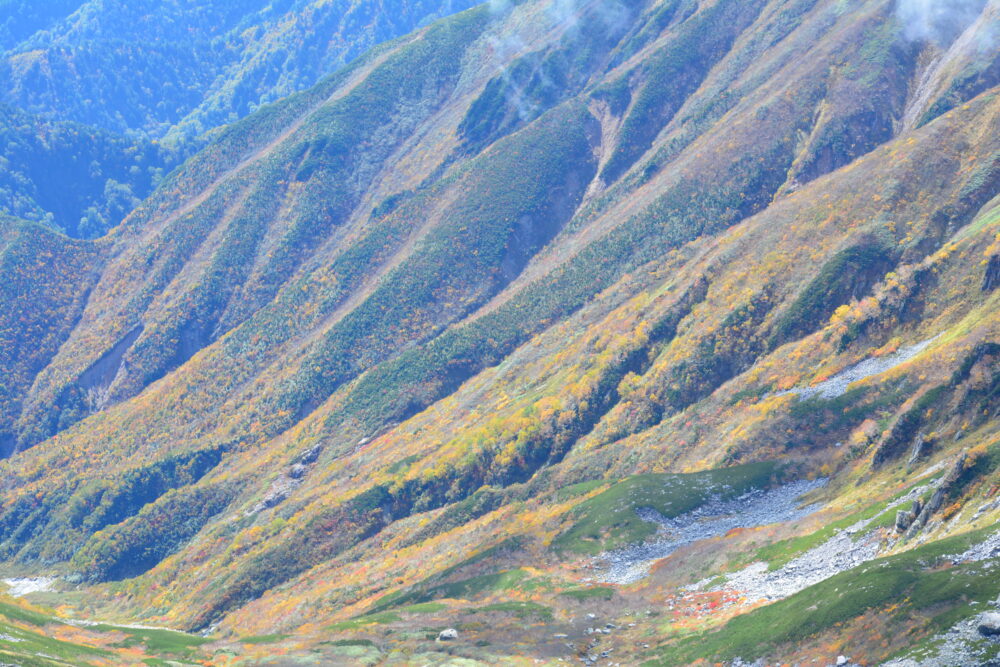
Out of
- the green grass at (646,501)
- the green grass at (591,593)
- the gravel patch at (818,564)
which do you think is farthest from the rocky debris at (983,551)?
the green grass at (646,501)

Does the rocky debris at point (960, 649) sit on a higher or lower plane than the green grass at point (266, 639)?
lower

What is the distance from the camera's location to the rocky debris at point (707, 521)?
114062mm

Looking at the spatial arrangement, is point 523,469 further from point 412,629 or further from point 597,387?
point 412,629

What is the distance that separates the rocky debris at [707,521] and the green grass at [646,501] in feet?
4.67

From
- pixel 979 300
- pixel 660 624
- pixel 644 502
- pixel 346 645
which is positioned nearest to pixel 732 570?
pixel 660 624

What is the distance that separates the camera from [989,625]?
2180 inches

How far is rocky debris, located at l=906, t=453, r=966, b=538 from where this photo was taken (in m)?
77.6

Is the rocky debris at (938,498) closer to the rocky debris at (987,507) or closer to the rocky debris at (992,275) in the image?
the rocky debris at (987,507)

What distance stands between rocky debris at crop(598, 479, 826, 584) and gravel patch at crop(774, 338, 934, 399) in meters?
20.5

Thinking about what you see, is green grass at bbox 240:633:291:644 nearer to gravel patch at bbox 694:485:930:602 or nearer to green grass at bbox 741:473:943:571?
gravel patch at bbox 694:485:930:602

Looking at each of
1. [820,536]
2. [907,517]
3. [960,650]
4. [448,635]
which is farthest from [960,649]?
[448,635]

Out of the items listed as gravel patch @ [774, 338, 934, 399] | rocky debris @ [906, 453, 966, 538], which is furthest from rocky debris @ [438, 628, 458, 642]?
gravel patch @ [774, 338, 934, 399]

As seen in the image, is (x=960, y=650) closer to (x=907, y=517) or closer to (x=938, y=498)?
(x=938, y=498)

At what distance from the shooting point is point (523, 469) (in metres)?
189
